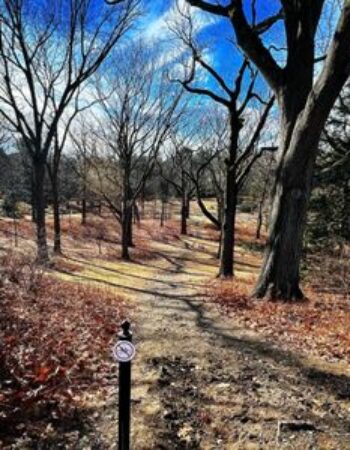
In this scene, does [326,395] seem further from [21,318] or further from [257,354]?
[21,318]

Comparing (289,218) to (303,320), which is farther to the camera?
(289,218)

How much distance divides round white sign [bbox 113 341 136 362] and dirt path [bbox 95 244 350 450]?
1.04m

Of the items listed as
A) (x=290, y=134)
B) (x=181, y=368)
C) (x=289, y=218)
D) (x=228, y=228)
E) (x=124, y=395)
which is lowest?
(x=181, y=368)

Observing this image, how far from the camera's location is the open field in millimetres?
4000

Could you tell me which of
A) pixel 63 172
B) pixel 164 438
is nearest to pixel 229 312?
pixel 164 438

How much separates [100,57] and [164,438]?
49.0 ft

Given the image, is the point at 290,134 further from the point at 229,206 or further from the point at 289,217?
the point at 229,206

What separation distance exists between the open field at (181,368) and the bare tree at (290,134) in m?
0.84

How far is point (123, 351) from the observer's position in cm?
328

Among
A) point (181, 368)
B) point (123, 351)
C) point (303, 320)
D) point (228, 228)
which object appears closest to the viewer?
point (123, 351)

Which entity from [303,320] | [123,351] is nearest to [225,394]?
[123,351]

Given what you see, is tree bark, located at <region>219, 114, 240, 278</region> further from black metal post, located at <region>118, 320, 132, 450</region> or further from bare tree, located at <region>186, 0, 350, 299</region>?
black metal post, located at <region>118, 320, 132, 450</region>

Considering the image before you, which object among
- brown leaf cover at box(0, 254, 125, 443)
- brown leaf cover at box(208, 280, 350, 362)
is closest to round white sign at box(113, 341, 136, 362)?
brown leaf cover at box(0, 254, 125, 443)

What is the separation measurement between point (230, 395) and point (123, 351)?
2031 millimetres
